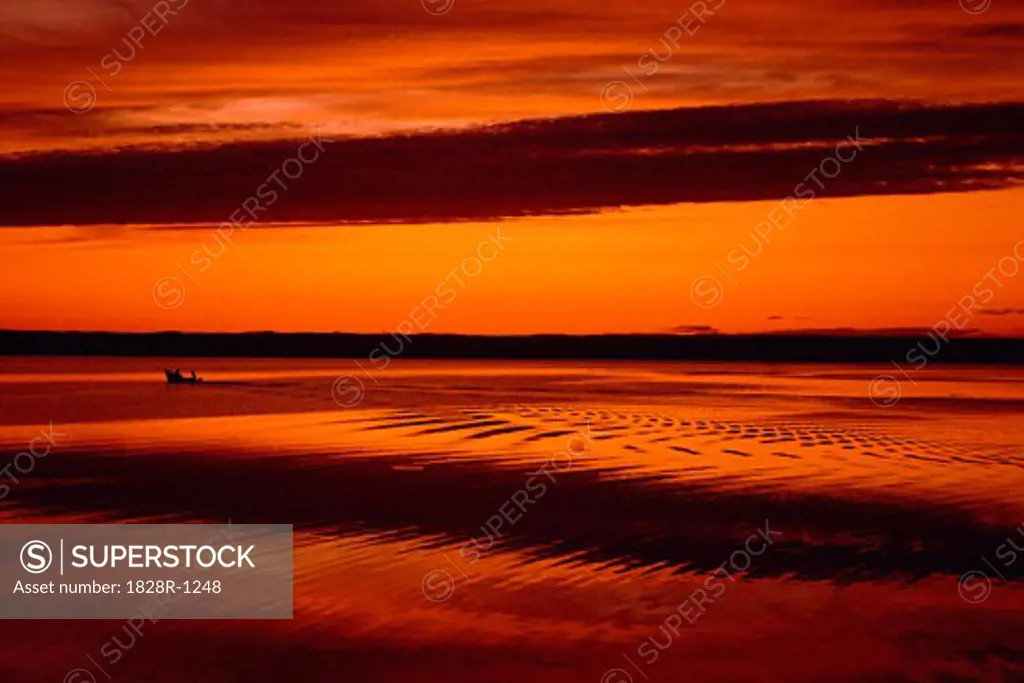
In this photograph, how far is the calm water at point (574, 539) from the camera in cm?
1064

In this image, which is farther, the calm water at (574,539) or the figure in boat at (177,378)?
the figure in boat at (177,378)

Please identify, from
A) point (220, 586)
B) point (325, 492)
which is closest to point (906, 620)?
point (220, 586)

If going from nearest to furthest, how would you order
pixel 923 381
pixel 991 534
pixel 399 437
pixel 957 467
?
pixel 991 534 → pixel 957 467 → pixel 399 437 → pixel 923 381

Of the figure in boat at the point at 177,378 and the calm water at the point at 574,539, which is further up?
the figure in boat at the point at 177,378

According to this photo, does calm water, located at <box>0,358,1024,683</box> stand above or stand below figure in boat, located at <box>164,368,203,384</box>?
below

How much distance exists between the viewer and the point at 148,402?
135ft

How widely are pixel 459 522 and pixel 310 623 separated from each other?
5217 mm

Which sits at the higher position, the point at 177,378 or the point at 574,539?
the point at 177,378

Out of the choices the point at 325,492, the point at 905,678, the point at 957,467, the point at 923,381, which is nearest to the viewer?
the point at 905,678

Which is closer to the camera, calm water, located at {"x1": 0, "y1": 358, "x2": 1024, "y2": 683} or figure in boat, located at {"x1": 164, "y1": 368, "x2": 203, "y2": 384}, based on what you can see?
calm water, located at {"x1": 0, "y1": 358, "x2": 1024, "y2": 683}

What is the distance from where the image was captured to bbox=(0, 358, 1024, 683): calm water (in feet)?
34.9

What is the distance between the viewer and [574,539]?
15516 millimetres

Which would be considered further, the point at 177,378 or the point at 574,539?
the point at 177,378

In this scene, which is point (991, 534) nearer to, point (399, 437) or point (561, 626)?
point (561, 626)
